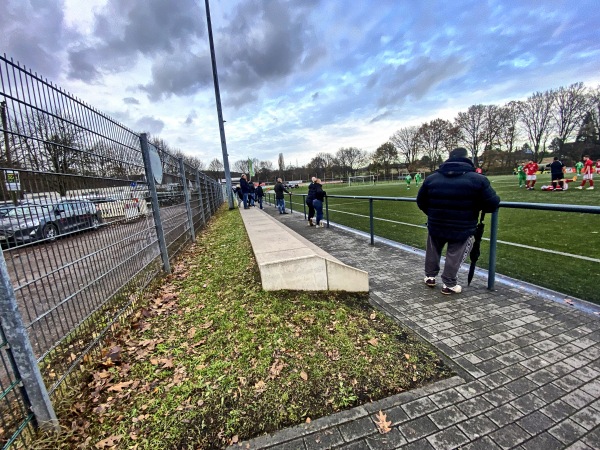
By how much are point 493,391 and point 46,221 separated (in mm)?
3510

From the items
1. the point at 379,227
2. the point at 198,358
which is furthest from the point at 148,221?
the point at 379,227

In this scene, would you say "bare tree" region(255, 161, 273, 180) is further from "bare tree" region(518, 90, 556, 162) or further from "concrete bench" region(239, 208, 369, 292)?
"concrete bench" region(239, 208, 369, 292)

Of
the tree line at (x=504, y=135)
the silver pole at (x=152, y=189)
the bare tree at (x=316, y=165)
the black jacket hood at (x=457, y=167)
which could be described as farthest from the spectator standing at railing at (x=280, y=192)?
the bare tree at (x=316, y=165)

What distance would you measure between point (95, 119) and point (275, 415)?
133 inches

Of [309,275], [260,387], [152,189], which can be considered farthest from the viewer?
[152,189]

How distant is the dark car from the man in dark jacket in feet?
12.5

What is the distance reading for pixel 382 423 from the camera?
5.92 feet

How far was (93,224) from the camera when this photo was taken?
2750 millimetres

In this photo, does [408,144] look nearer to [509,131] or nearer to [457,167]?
[509,131]

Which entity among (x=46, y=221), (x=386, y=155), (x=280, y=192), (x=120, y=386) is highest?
(x=386, y=155)

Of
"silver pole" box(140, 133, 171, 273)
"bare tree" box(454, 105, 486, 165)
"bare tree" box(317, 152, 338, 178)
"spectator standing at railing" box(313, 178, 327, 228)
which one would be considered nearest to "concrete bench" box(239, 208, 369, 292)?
"silver pole" box(140, 133, 171, 273)

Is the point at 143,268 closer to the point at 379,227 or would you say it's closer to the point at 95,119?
the point at 95,119

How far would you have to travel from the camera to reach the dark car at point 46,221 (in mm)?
1717

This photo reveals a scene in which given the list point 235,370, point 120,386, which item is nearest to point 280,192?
point 235,370
